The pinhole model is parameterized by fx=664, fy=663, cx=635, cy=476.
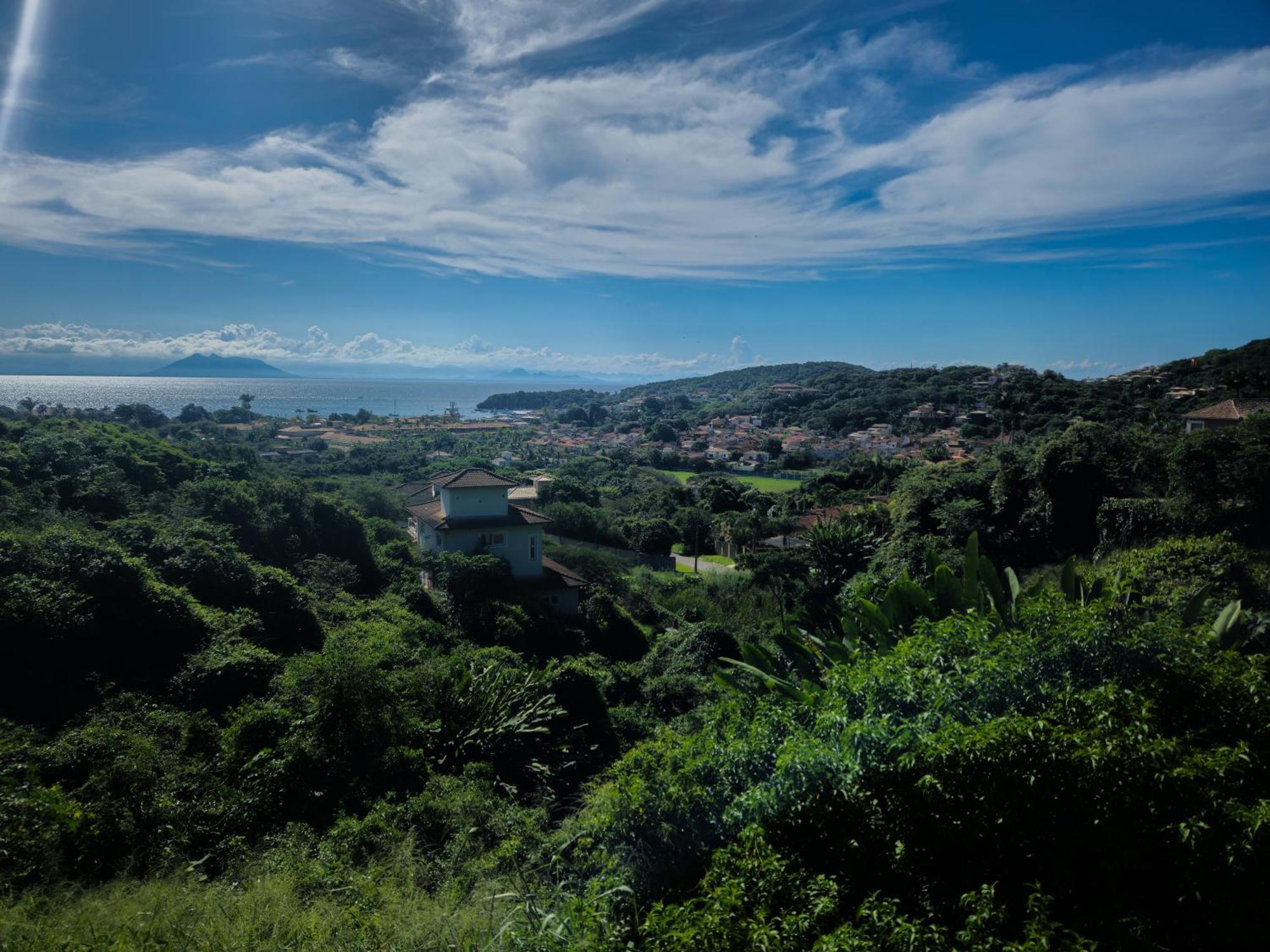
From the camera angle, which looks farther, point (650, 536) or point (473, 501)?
point (650, 536)

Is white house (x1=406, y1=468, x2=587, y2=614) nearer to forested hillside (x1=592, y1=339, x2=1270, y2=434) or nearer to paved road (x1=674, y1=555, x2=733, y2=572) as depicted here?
paved road (x1=674, y1=555, x2=733, y2=572)

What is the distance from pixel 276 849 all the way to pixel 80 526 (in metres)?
11.0

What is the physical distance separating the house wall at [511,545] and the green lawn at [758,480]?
93.3 ft

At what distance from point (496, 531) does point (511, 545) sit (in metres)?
0.63

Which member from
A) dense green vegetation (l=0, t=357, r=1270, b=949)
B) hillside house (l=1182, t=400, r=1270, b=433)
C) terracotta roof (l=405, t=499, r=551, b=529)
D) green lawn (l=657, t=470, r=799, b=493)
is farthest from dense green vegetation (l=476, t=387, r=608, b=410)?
dense green vegetation (l=0, t=357, r=1270, b=949)

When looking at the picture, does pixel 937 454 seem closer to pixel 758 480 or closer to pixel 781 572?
pixel 758 480

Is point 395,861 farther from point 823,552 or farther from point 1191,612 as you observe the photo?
point 823,552

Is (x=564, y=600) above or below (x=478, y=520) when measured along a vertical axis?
below

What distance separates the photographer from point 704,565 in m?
30.5

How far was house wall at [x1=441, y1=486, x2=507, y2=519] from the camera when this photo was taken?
742 inches

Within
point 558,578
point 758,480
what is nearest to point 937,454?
point 758,480

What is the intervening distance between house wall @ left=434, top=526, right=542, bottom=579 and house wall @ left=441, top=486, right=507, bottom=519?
308 mm

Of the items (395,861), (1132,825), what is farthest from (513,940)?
(1132,825)

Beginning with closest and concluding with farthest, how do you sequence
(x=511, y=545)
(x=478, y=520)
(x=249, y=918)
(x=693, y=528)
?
(x=249, y=918) < (x=478, y=520) < (x=511, y=545) < (x=693, y=528)
